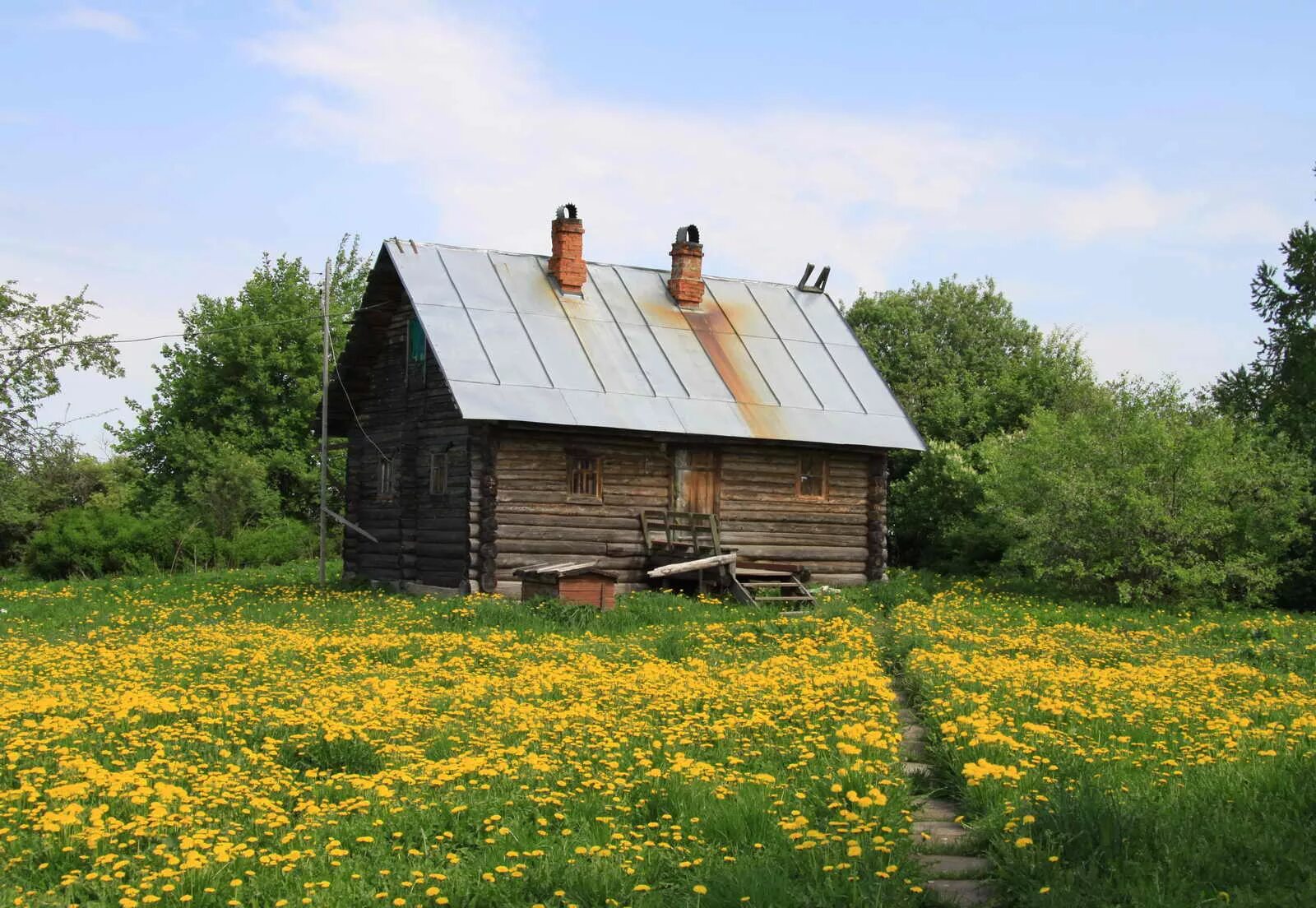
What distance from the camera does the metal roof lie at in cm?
2573

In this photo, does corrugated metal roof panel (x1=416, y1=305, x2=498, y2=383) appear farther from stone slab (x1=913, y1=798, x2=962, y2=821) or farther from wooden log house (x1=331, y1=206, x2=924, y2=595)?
stone slab (x1=913, y1=798, x2=962, y2=821)

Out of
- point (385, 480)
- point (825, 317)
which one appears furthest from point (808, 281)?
point (385, 480)

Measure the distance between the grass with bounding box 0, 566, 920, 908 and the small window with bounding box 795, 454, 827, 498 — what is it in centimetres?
1176

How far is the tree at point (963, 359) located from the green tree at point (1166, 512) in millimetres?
17587

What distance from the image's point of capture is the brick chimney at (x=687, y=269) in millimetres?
30641

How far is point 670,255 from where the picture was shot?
31.3 metres

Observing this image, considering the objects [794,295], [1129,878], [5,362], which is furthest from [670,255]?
[1129,878]

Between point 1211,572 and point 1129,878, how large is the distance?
60.8ft

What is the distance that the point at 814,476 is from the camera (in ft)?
94.0

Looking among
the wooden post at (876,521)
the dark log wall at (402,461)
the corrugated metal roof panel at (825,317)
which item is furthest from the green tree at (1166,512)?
the dark log wall at (402,461)

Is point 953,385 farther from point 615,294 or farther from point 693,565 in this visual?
point 693,565

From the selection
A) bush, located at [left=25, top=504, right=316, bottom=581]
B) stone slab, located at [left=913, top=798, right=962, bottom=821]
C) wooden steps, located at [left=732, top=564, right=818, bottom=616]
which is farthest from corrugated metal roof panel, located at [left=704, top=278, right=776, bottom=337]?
stone slab, located at [left=913, top=798, right=962, bottom=821]

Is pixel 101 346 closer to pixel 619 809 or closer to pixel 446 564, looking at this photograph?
pixel 446 564

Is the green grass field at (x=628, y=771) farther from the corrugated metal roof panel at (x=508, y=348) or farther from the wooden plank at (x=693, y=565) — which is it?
the corrugated metal roof panel at (x=508, y=348)
